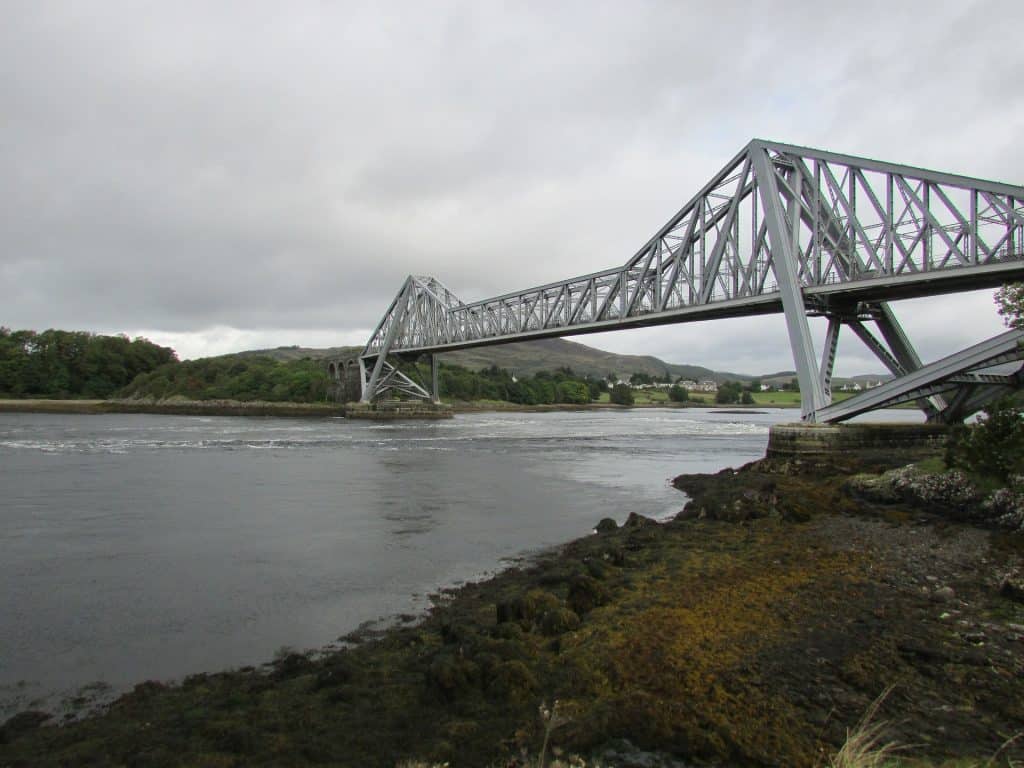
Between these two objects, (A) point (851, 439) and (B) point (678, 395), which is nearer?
(A) point (851, 439)

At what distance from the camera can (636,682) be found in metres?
5.83

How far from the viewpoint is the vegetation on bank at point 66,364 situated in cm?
11650

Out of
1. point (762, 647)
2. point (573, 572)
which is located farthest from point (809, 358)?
point (762, 647)

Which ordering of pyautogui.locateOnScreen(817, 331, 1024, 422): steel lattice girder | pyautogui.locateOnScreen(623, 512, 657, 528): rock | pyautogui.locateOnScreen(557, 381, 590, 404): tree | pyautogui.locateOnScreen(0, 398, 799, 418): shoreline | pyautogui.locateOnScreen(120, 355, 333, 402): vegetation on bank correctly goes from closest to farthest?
pyautogui.locateOnScreen(623, 512, 657, 528): rock, pyautogui.locateOnScreen(817, 331, 1024, 422): steel lattice girder, pyautogui.locateOnScreen(0, 398, 799, 418): shoreline, pyautogui.locateOnScreen(120, 355, 333, 402): vegetation on bank, pyautogui.locateOnScreen(557, 381, 590, 404): tree

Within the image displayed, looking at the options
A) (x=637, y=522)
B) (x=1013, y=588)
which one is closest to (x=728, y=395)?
(x=637, y=522)

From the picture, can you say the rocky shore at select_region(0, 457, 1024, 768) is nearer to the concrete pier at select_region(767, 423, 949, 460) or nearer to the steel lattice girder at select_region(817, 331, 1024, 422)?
the steel lattice girder at select_region(817, 331, 1024, 422)

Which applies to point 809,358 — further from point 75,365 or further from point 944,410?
point 75,365

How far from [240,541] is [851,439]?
23766 millimetres

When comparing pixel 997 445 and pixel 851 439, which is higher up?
pixel 997 445

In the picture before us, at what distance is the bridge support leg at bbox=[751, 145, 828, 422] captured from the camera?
92.3ft

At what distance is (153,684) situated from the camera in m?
6.76

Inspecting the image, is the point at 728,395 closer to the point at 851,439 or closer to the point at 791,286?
the point at 791,286

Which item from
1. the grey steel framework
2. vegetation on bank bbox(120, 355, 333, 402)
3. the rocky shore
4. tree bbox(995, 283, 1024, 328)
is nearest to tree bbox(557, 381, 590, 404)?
vegetation on bank bbox(120, 355, 333, 402)

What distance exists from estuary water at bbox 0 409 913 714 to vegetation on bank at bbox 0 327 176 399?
335ft
